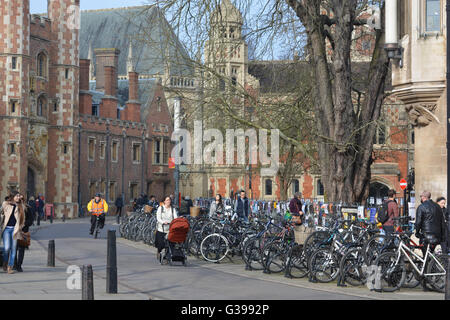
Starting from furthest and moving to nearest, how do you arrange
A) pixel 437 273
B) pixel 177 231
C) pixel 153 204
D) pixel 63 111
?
pixel 63 111 < pixel 153 204 < pixel 177 231 < pixel 437 273

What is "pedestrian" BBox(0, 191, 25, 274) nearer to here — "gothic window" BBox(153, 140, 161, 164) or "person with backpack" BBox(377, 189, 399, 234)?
"person with backpack" BBox(377, 189, 399, 234)

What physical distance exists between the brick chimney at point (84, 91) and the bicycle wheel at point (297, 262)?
148 ft

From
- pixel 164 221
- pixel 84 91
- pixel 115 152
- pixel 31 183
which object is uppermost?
pixel 84 91

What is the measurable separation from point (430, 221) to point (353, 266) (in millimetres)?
1512

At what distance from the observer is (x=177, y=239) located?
1903 centimetres

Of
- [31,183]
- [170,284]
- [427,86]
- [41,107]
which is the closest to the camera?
[170,284]

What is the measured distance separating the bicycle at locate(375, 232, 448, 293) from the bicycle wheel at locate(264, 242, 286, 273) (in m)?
2.82

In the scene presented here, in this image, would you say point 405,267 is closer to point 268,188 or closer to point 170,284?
point 170,284

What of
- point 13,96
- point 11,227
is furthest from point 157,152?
point 11,227

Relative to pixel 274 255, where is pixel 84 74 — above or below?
above

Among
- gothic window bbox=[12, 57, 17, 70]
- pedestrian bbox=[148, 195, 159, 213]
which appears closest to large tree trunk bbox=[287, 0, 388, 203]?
pedestrian bbox=[148, 195, 159, 213]
